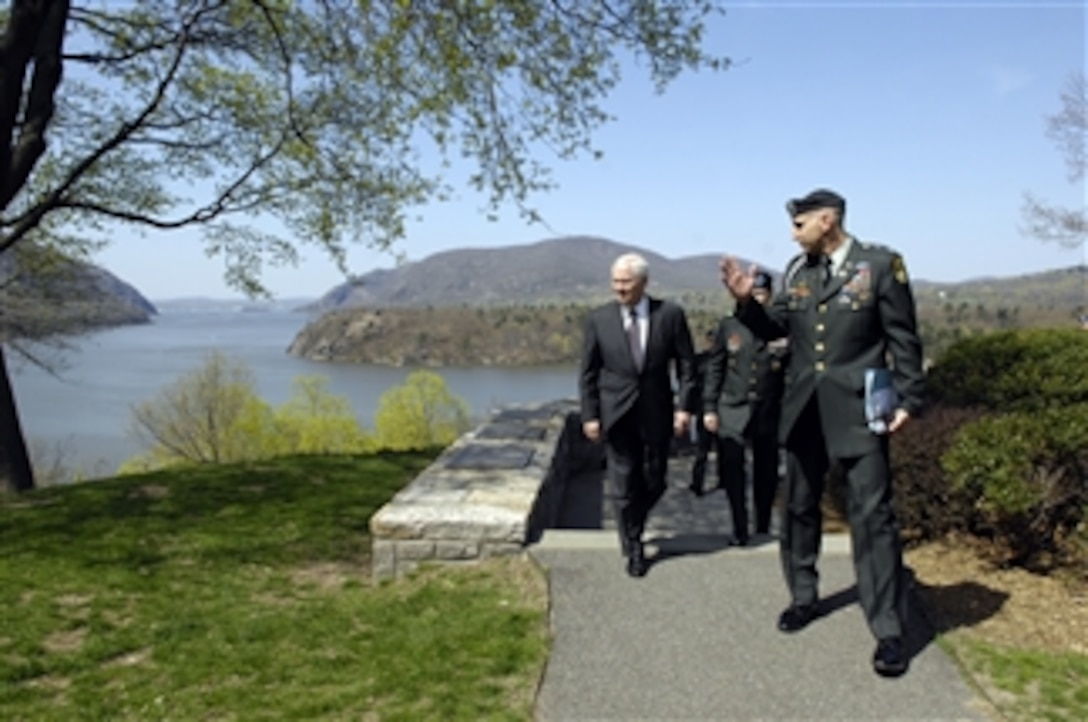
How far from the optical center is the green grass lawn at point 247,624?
3926mm

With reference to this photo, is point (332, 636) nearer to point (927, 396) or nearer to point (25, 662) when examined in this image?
point (25, 662)

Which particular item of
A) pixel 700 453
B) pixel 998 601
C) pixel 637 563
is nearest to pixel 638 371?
pixel 637 563

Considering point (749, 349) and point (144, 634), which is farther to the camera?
point (749, 349)

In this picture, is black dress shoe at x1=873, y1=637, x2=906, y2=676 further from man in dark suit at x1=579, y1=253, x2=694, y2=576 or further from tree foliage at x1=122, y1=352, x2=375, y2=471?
tree foliage at x1=122, y1=352, x2=375, y2=471

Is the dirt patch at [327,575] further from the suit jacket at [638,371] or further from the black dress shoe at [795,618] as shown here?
the black dress shoe at [795,618]

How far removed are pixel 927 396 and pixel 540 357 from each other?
111118 millimetres

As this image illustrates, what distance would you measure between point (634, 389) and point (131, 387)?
84777 mm

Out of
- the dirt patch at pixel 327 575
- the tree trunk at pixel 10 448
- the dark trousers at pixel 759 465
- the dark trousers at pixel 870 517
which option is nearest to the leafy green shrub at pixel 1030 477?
the dark trousers at pixel 759 465

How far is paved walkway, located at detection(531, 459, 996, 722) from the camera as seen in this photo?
3.74 m

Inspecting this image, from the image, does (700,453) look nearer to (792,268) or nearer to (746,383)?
(746,383)

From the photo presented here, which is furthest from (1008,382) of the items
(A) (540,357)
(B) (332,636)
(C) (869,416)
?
(A) (540,357)

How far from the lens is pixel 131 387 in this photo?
8031 centimetres

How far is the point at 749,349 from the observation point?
638 cm

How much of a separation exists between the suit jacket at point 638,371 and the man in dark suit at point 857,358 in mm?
1034
